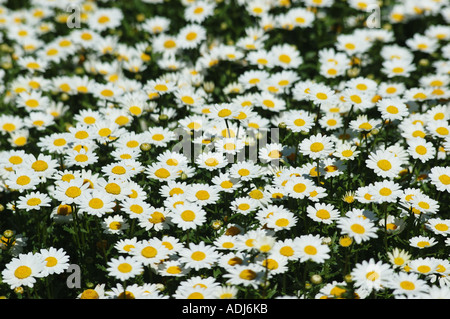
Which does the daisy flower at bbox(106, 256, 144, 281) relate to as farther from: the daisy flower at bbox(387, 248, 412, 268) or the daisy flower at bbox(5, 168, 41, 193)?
the daisy flower at bbox(387, 248, 412, 268)

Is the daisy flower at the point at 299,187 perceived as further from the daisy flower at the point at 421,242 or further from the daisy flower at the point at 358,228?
the daisy flower at the point at 421,242

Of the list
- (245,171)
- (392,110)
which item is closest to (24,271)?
(245,171)

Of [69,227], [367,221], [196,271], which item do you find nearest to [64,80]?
[69,227]

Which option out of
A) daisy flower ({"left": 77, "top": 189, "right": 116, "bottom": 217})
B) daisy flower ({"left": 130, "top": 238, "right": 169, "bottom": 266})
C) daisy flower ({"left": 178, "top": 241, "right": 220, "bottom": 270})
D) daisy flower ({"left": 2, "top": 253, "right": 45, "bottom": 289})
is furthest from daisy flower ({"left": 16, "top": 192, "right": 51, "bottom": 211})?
daisy flower ({"left": 178, "top": 241, "right": 220, "bottom": 270})

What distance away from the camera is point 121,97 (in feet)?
18.9

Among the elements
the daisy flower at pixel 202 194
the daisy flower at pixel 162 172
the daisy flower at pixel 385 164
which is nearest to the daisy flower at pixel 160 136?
the daisy flower at pixel 162 172

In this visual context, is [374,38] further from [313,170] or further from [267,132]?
[313,170]

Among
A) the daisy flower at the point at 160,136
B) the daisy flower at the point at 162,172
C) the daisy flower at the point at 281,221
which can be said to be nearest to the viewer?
the daisy flower at the point at 281,221

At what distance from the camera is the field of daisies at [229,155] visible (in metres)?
3.89

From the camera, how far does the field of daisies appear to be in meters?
3.89

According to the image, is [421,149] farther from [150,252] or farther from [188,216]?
[150,252]

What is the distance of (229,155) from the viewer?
15.7 feet

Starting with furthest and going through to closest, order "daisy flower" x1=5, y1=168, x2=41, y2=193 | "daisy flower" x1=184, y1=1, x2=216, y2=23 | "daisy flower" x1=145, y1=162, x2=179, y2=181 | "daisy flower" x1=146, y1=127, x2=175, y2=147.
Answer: "daisy flower" x1=184, y1=1, x2=216, y2=23 < "daisy flower" x1=146, y1=127, x2=175, y2=147 < "daisy flower" x1=145, y1=162, x2=179, y2=181 < "daisy flower" x1=5, y1=168, x2=41, y2=193

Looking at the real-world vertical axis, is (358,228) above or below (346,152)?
below
